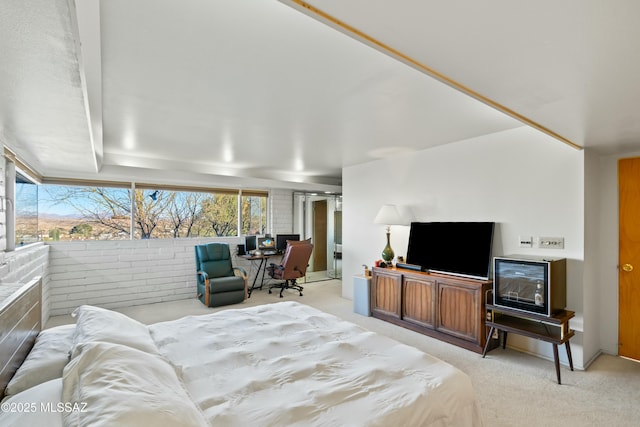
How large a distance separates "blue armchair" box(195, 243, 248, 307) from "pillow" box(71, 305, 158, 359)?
325cm

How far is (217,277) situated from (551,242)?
16.7 ft

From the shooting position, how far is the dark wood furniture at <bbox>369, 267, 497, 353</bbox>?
3.53 m

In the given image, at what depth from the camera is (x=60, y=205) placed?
16.7 ft

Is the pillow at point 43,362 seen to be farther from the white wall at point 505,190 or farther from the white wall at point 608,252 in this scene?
the white wall at point 608,252

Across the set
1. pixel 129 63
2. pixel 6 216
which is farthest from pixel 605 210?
pixel 6 216

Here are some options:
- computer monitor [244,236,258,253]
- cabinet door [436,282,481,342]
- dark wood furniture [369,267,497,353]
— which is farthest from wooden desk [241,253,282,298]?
cabinet door [436,282,481,342]

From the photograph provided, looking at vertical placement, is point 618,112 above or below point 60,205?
above

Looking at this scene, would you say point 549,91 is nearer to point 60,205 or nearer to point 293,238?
point 293,238

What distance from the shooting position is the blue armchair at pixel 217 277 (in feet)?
17.5

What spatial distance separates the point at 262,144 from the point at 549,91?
11.1 ft

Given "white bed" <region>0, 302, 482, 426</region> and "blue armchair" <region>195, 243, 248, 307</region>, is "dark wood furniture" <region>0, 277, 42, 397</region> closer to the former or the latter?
"white bed" <region>0, 302, 482, 426</region>

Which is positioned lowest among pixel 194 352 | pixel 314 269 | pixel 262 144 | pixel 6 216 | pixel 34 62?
pixel 314 269

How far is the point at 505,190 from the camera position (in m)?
3.71

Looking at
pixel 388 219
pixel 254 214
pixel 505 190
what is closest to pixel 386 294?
pixel 388 219
